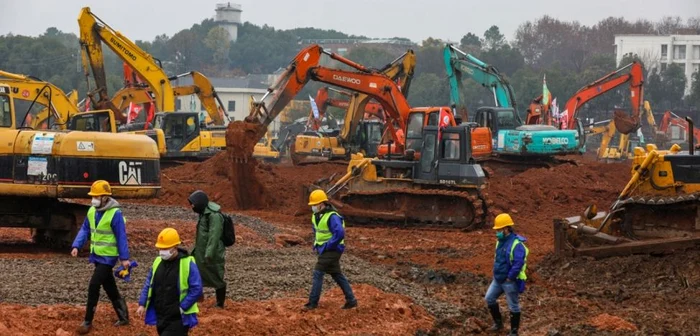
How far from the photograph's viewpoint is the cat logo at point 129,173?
19.2 meters

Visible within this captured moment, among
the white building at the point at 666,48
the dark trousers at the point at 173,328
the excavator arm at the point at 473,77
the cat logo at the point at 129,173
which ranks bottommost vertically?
the dark trousers at the point at 173,328

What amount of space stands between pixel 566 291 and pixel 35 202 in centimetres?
831

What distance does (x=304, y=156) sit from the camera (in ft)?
155

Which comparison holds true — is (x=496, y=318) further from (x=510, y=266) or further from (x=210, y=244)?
(x=210, y=244)

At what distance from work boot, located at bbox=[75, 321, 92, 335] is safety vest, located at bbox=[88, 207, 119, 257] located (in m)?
0.76

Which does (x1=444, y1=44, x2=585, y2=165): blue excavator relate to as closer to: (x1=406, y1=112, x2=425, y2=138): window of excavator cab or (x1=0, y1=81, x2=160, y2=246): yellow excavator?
(x1=406, y1=112, x2=425, y2=138): window of excavator cab

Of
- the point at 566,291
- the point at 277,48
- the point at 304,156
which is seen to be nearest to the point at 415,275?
the point at 566,291

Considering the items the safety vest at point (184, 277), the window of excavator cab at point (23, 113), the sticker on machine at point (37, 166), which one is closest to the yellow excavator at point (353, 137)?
the window of excavator cab at point (23, 113)

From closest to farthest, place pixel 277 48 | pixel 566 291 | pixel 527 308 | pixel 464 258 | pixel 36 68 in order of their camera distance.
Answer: pixel 527 308 → pixel 566 291 → pixel 464 258 → pixel 36 68 → pixel 277 48

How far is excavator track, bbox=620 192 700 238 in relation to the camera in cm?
1922

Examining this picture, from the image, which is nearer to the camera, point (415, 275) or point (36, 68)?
point (415, 275)

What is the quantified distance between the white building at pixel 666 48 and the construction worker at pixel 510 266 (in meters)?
101

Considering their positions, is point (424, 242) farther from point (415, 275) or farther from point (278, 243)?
point (415, 275)

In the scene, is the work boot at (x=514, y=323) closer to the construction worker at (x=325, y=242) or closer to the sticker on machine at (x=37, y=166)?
the construction worker at (x=325, y=242)
